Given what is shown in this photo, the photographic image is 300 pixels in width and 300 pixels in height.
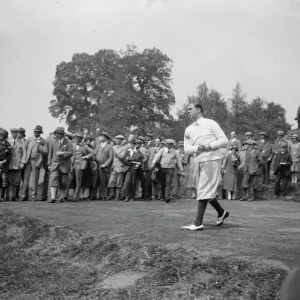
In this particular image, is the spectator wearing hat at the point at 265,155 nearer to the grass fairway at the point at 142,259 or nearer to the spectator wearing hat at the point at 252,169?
the spectator wearing hat at the point at 252,169

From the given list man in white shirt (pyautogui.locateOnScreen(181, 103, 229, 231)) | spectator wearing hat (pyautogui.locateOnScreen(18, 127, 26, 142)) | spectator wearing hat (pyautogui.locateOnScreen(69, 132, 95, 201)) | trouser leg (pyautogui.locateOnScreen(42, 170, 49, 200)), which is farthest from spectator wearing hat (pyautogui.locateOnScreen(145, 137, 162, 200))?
man in white shirt (pyautogui.locateOnScreen(181, 103, 229, 231))

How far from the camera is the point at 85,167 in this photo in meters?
14.8

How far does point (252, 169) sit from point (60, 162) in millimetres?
6698

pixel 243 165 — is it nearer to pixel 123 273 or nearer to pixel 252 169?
pixel 252 169

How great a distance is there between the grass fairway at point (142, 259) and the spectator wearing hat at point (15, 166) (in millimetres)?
4816

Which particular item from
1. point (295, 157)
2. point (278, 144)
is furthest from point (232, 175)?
point (295, 157)

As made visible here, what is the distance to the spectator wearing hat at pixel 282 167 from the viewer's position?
1602 centimetres

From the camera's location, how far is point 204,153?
7711 millimetres

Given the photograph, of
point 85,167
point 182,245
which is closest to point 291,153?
point 85,167

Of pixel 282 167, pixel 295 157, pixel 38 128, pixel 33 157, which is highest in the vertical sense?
pixel 38 128

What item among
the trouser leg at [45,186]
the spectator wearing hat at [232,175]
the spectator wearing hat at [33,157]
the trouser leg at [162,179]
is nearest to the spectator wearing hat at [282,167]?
the spectator wearing hat at [232,175]

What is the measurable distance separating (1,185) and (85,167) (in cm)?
263

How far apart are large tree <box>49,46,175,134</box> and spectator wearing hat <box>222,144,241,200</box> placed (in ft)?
95.7

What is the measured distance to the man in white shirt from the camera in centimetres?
758
